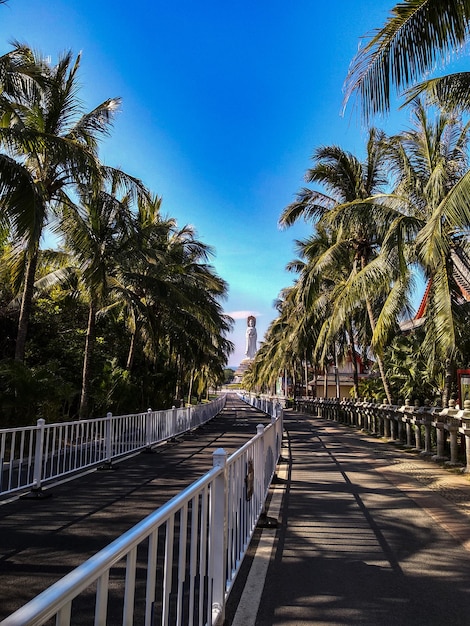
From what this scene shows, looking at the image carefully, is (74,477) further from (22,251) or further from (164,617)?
(164,617)

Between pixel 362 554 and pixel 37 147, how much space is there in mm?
10053

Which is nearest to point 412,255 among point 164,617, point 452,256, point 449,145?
point 452,256

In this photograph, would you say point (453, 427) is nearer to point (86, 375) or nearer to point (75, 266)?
point (86, 375)

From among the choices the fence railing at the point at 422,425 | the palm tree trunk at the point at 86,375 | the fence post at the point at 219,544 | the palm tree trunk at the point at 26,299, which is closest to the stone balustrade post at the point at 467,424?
the fence railing at the point at 422,425

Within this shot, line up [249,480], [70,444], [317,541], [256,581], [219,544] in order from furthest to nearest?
[70,444], [317,541], [249,480], [256,581], [219,544]

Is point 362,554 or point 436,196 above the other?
point 436,196

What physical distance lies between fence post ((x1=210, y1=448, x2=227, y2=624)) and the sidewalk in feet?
0.76

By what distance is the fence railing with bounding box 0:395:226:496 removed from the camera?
774 centimetres

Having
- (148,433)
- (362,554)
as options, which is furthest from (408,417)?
(362,554)

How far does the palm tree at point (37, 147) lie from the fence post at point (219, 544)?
6.99m

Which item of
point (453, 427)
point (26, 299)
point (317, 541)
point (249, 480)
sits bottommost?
point (317, 541)

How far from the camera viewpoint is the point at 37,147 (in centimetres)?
1075

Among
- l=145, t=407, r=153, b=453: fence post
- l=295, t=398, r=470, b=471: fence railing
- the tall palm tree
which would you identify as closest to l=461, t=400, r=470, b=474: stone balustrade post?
l=295, t=398, r=470, b=471: fence railing

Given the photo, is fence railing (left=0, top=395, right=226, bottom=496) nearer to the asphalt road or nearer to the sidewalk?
the asphalt road
